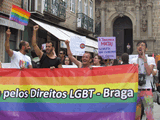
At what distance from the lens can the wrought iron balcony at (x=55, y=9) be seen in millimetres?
15764

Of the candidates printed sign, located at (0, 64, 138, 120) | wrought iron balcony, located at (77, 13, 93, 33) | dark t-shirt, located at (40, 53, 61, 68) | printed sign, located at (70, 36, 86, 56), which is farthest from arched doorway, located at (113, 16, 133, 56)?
printed sign, located at (0, 64, 138, 120)

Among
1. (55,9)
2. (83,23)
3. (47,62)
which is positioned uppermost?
(55,9)

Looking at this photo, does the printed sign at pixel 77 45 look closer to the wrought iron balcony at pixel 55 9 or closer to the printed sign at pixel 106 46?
the printed sign at pixel 106 46

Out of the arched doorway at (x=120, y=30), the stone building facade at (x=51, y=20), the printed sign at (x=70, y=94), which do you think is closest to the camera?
the printed sign at (x=70, y=94)

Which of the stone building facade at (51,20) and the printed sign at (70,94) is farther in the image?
the stone building facade at (51,20)

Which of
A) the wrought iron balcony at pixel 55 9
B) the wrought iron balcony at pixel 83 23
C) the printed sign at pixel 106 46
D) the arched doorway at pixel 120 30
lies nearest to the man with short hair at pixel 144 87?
the printed sign at pixel 106 46

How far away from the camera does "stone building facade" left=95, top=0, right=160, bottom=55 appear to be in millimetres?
32875

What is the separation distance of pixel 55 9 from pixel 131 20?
19.6 meters

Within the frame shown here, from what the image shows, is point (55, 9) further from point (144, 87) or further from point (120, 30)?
point (120, 30)

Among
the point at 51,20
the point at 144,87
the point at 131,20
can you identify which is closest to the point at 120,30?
the point at 131,20

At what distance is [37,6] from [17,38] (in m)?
2.40

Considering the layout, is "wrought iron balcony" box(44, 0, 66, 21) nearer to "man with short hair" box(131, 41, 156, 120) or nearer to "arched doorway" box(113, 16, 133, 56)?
"man with short hair" box(131, 41, 156, 120)

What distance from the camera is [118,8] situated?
34.9 metres

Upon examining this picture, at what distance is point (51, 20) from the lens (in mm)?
17109
